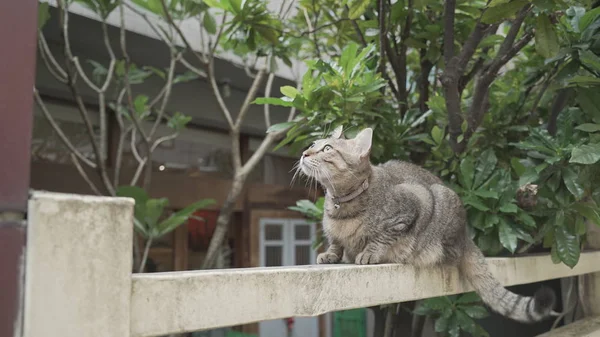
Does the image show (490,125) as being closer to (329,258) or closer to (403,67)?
(403,67)

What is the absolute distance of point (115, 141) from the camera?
343cm

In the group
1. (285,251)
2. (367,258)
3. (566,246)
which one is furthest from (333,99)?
(285,251)

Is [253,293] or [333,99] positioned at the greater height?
[333,99]

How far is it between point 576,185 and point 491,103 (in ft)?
3.06

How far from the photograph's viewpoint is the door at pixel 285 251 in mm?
4141

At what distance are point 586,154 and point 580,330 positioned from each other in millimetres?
753

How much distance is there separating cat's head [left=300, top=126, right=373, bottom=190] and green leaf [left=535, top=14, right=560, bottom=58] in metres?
0.68

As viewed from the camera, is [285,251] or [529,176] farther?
[285,251]

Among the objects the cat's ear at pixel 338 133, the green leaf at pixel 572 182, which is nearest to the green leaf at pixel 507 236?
the green leaf at pixel 572 182

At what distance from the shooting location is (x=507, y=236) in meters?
1.65

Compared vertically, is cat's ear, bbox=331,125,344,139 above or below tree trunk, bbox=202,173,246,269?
above

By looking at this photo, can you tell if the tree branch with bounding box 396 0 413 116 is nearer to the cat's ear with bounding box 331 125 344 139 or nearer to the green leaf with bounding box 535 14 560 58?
the green leaf with bounding box 535 14 560 58

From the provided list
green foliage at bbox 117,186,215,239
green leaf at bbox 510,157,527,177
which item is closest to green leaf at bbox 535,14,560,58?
green leaf at bbox 510,157,527,177

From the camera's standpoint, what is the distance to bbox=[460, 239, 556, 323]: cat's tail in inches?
59.3
